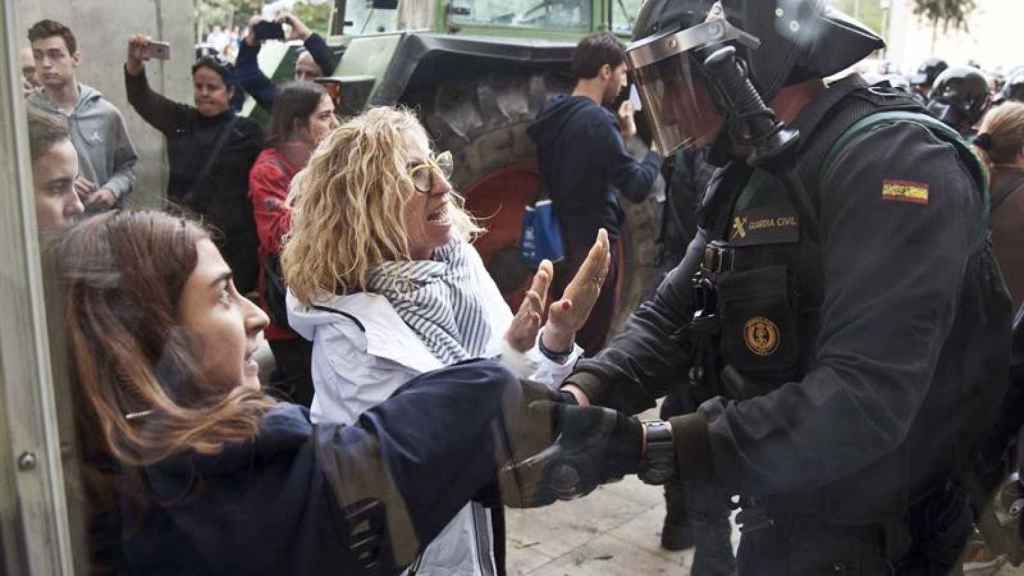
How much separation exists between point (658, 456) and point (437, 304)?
0.56m

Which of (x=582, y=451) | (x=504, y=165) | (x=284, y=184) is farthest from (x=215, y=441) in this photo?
(x=504, y=165)

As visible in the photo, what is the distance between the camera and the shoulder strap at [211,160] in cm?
288

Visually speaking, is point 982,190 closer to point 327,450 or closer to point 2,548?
point 327,450

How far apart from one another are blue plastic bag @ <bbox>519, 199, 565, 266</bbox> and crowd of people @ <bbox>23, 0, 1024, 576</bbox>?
1589mm

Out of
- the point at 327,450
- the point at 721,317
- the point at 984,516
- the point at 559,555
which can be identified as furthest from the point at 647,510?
the point at 327,450

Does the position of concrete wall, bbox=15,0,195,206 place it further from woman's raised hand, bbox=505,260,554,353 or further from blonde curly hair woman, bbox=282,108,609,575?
woman's raised hand, bbox=505,260,554,353

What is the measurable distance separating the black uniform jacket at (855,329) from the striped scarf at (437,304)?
0.49 metres

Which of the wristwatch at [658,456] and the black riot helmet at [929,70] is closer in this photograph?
the wristwatch at [658,456]

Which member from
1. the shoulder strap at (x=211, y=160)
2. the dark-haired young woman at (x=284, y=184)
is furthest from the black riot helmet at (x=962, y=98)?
the shoulder strap at (x=211, y=160)

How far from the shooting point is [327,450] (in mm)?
1069

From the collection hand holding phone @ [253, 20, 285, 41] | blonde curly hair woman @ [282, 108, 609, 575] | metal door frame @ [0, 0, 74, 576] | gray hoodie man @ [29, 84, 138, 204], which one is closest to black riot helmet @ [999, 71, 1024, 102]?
hand holding phone @ [253, 20, 285, 41]

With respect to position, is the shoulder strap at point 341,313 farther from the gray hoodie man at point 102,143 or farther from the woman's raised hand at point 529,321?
the gray hoodie man at point 102,143

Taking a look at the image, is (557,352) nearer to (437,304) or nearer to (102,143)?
(437,304)

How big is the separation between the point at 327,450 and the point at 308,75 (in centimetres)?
378
